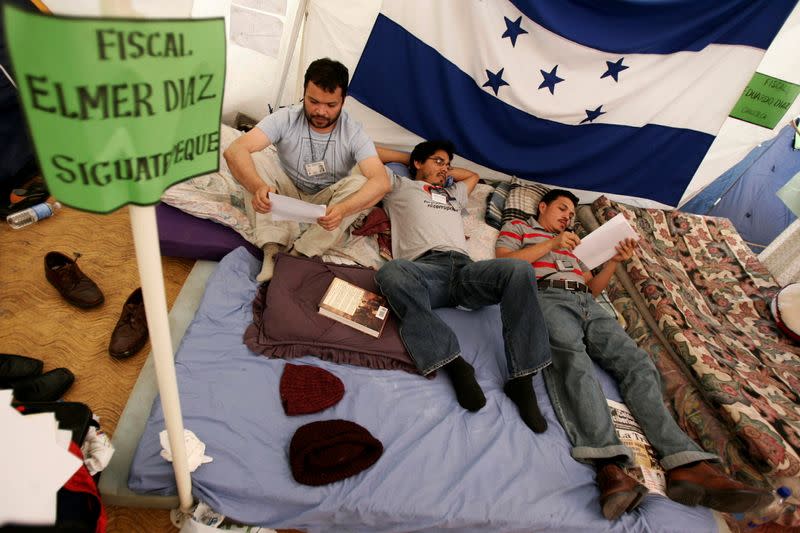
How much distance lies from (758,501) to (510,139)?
2.06m

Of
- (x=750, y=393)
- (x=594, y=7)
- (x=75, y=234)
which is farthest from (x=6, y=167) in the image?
(x=750, y=393)

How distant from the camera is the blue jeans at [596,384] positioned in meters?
1.40

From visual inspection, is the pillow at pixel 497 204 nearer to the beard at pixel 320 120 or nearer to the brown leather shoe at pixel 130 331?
the beard at pixel 320 120

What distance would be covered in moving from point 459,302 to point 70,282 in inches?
59.1

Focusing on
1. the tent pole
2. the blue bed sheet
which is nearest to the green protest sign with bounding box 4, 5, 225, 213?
the blue bed sheet

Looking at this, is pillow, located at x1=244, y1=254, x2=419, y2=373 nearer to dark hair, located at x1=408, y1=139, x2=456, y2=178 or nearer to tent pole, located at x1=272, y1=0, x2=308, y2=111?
dark hair, located at x1=408, y1=139, x2=456, y2=178

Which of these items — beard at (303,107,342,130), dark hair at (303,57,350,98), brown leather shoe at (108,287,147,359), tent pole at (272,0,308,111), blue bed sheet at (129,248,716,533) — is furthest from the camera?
tent pole at (272,0,308,111)

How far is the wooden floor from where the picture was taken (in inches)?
54.1

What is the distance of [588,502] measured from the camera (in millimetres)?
1283

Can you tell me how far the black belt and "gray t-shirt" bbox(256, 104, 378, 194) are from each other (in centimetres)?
92

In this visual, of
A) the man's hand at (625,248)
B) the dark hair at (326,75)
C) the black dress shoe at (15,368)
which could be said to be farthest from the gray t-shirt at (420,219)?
the black dress shoe at (15,368)

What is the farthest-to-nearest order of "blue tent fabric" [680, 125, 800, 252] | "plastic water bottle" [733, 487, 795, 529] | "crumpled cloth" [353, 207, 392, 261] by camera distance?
"blue tent fabric" [680, 125, 800, 252] < "crumpled cloth" [353, 207, 392, 261] < "plastic water bottle" [733, 487, 795, 529]

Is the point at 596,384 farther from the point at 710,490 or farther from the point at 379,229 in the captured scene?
the point at 379,229

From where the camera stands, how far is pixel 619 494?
121cm
